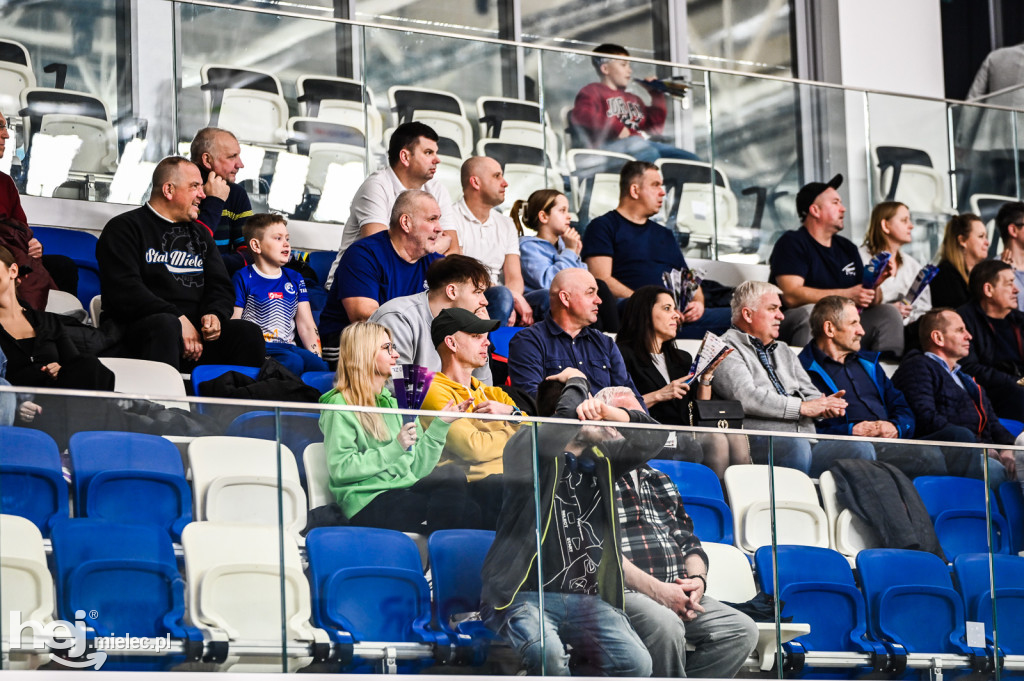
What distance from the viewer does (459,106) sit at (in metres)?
8.15

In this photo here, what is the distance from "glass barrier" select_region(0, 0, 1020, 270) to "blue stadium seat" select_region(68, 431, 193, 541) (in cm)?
350

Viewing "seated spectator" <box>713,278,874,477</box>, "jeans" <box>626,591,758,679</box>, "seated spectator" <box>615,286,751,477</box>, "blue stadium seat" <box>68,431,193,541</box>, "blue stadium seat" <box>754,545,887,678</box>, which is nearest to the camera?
"blue stadium seat" <box>68,431,193,541</box>

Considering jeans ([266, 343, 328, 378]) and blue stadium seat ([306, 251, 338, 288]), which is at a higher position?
blue stadium seat ([306, 251, 338, 288])

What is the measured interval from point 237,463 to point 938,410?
12.1 feet

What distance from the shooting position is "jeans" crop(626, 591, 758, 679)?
459cm

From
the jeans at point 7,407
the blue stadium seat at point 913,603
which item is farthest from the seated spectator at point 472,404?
the blue stadium seat at point 913,603

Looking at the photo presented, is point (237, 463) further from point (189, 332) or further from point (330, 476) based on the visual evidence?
point (189, 332)

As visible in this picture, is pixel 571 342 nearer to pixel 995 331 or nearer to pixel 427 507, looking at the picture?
pixel 427 507

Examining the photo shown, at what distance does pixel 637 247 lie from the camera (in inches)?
300

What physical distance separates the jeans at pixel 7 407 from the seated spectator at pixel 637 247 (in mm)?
3884

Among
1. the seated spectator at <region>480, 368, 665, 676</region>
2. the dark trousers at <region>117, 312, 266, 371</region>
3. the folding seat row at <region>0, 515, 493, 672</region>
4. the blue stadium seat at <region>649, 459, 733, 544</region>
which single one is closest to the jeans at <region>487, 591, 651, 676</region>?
the seated spectator at <region>480, 368, 665, 676</region>

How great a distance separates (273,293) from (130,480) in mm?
2337

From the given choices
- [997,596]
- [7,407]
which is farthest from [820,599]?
[7,407]

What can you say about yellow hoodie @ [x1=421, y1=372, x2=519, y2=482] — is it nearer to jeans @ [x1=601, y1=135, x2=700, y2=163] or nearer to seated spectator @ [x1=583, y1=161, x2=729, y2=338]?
seated spectator @ [x1=583, y1=161, x2=729, y2=338]
